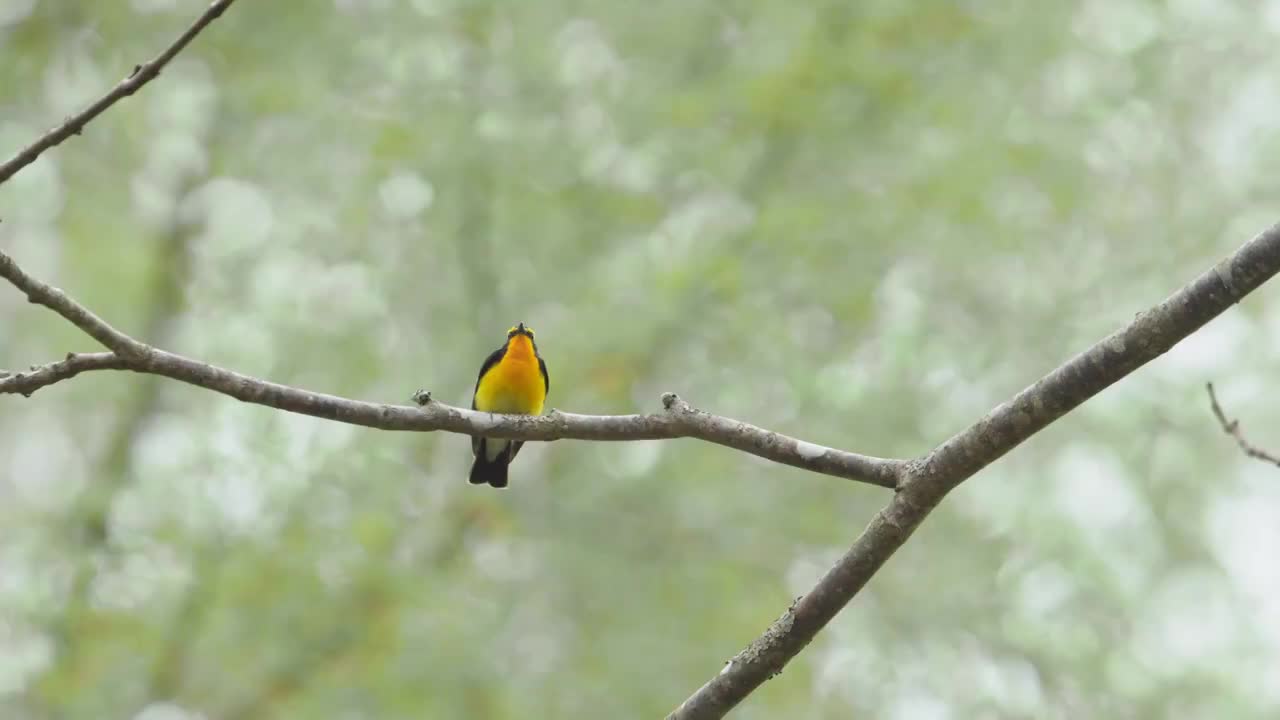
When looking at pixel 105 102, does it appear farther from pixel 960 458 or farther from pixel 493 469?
pixel 493 469

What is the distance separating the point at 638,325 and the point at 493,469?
2.22 meters

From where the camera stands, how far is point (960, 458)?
3180 mm

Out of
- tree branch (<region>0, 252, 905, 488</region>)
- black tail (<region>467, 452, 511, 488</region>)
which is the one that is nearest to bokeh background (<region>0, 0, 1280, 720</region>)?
black tail (<region>467, 452, 511, 488</region>)

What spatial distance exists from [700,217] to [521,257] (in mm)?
1455

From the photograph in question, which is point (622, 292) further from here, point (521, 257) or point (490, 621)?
point (490, 621)

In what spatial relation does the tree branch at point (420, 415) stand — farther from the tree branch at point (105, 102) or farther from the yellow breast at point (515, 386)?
the yellow breast at point (515, 386)

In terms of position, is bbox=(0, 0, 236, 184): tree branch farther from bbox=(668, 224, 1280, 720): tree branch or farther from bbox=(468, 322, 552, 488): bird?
bbox=(468, 322, 552, 488): bird

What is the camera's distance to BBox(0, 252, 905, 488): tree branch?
9.63 ft

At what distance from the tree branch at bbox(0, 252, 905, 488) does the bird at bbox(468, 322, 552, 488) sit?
2978 millimetres

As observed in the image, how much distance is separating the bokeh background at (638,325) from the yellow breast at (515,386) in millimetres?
1826

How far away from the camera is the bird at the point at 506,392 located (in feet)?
21.7

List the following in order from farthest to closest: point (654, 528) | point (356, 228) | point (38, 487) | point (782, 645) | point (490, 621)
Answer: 1. point (38, 487)
2. point (356, 228)
3. point (654, 528)
4. point (490, 621)
5. point (782, 645)

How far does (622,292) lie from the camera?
9.25 metres

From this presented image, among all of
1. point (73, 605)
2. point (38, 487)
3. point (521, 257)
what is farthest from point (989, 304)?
point (38, 487)
